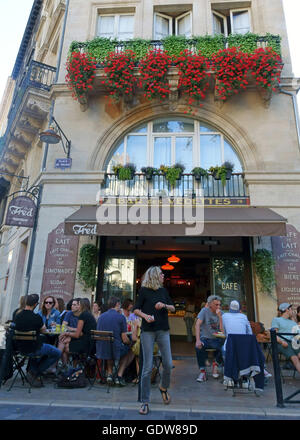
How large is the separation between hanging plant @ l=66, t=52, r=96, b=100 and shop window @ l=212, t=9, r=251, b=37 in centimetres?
456

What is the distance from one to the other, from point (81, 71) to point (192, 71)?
3272 millimetres

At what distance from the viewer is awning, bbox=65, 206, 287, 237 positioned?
6.80 m

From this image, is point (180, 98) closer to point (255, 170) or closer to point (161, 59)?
point (161, 59)

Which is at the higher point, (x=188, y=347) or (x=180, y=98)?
(x=180, y=98)

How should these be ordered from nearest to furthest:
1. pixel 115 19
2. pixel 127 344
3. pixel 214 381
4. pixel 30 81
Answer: pixel 127 344 → pixel 214 381 → pixel 30 81 → pixel 115 19

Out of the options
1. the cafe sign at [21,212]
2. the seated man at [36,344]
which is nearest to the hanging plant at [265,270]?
the seated man at [36,344]

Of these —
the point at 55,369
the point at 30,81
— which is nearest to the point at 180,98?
the point at 30,81

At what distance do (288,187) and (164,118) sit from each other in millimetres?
4377

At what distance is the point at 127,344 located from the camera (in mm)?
5078

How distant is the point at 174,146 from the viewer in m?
9.46

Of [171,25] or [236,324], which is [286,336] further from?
[171,25]

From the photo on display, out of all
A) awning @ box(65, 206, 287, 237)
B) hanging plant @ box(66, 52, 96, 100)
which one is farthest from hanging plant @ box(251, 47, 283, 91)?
hanging plant @ box(66, 52, 96, 100)

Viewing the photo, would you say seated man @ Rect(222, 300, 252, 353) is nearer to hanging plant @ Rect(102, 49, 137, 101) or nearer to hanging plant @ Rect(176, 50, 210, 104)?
hanging plant @ Rect(176, 50, 210, 104)
